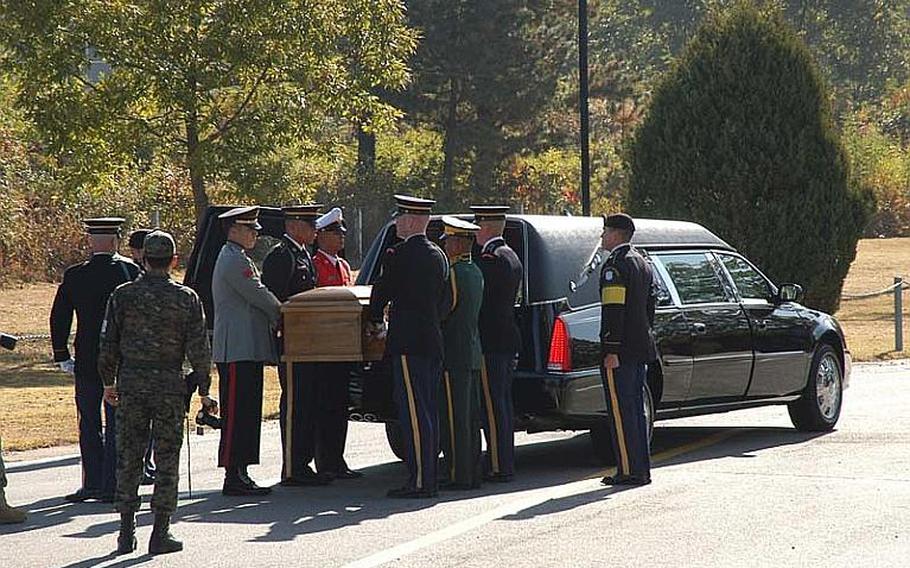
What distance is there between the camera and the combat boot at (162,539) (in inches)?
364

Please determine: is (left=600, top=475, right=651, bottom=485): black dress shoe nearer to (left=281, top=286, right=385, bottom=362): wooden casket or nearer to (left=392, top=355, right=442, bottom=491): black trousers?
(left=392, top=355, right=442, bottom=491): black trousers

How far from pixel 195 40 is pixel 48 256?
14960mm

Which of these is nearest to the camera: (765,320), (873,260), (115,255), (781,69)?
(115,255)

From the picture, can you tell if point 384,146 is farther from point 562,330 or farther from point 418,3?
point 562,330

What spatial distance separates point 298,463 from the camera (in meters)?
11.9

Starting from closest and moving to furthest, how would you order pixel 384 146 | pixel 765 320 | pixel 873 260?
pixel 765 320 < pixel 873 260 < pixel 384 146

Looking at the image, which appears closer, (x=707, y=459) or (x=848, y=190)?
(x=707, y=459)

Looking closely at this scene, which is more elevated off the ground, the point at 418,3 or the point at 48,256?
the point at 418,3

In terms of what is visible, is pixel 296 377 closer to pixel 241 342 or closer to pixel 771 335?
pixel 241 342

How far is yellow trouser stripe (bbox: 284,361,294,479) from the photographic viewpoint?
11.9 m

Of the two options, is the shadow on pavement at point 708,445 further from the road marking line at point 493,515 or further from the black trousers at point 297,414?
the black trousers at point 297,414

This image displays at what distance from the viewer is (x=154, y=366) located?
948 cm

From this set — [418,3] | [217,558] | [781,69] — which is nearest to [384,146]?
[418,3]

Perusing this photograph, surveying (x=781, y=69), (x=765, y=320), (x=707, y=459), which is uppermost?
(x=781, y=69)
